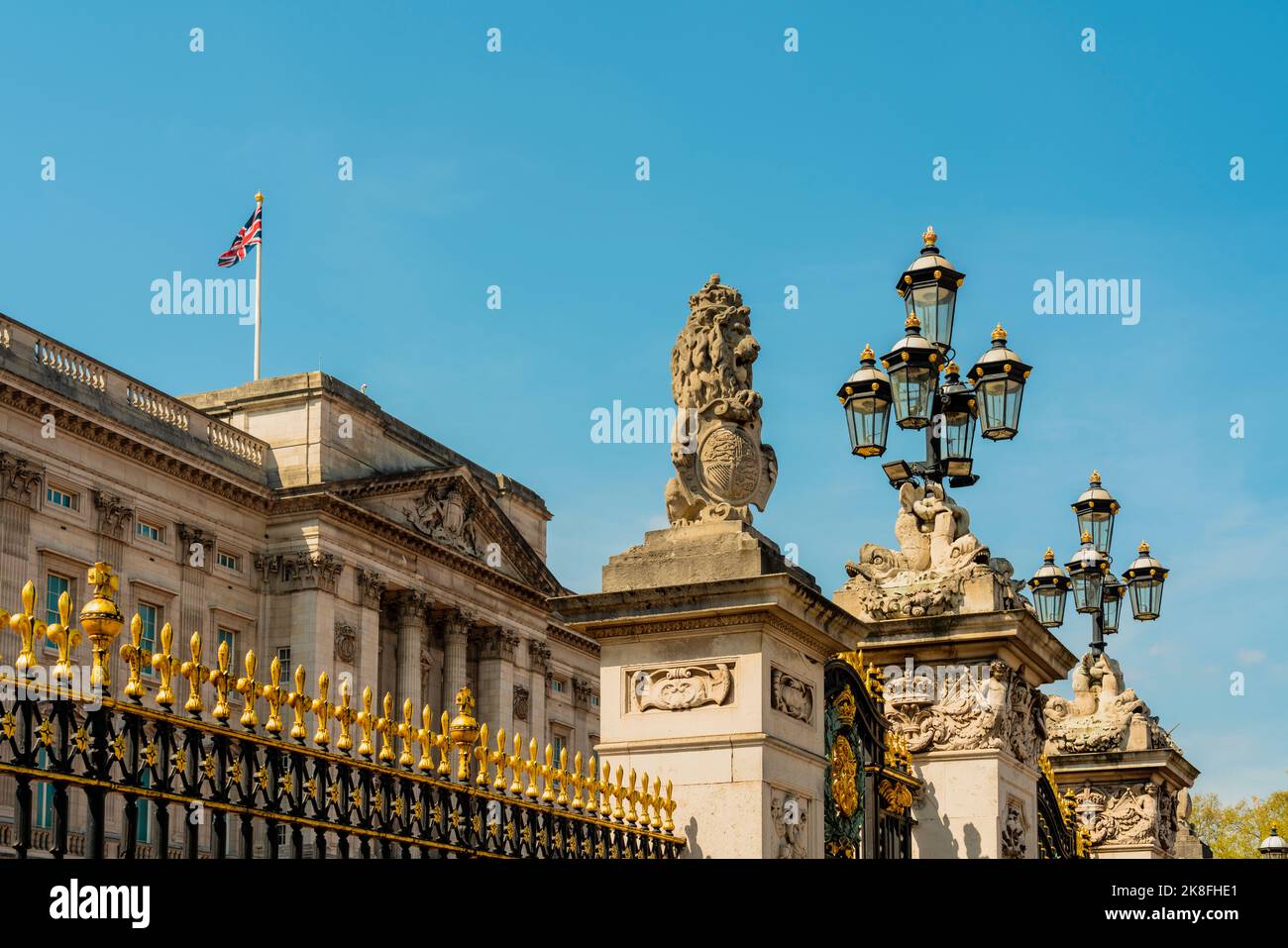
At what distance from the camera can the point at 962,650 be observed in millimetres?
A: 14844

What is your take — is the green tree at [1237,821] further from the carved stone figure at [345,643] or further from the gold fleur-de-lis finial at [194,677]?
the gold fleur-de-lis finial at [194,677]

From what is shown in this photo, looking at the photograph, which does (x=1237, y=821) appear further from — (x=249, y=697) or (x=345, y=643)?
(x=249, y=697)

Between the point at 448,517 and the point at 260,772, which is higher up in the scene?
the point at 448,517

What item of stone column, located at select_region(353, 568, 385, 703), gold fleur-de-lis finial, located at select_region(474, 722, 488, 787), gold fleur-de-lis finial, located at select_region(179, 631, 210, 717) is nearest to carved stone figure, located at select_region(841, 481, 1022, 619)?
gold fleur-de-lis finial, located at select_region(474, 722, 488, 787)

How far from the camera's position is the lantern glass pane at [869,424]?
15.0 m

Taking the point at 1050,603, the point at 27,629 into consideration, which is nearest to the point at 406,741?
the point at 27,629

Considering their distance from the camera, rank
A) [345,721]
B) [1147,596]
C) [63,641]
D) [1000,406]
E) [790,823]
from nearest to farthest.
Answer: [63,641] < [345,721] < [790,823] < [1000,406] < [1147,596]

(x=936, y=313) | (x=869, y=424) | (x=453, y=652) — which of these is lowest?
(x=869, y=424)

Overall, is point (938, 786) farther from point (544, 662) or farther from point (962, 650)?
point (544, 662)

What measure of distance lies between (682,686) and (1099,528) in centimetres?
1155

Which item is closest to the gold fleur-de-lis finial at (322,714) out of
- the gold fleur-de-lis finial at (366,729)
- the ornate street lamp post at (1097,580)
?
the gold fleur-de-lis finial at (366,729)

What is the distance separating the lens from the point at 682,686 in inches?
472

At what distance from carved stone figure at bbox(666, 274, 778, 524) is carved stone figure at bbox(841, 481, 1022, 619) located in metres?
2.95

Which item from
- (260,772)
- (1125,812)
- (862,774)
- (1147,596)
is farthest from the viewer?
(1147,596)
